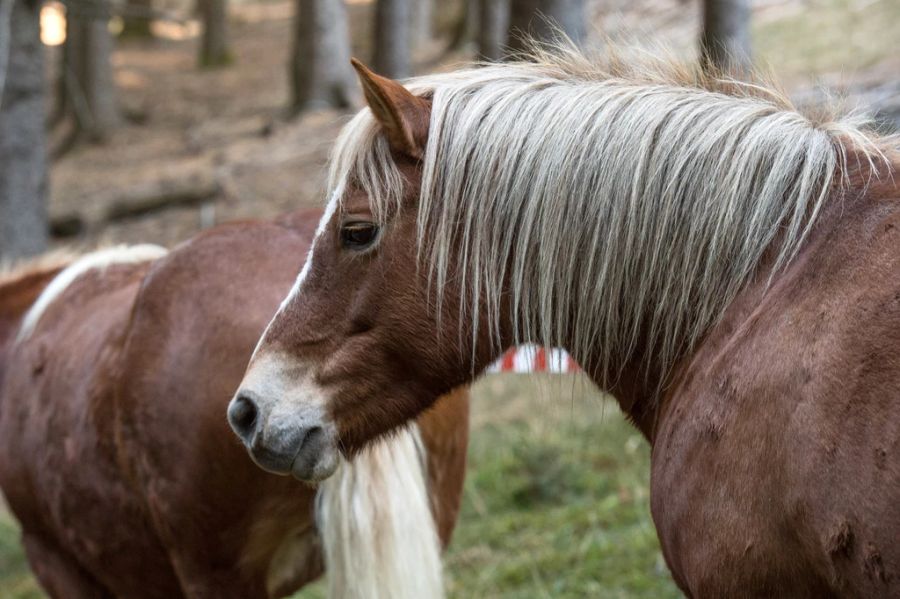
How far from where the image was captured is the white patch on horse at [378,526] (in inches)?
134

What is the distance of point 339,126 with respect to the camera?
1254 cm

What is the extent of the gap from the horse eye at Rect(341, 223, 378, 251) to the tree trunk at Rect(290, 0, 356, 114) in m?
11.1

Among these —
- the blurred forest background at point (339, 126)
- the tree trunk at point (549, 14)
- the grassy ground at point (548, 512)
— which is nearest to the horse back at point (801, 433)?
the blurred forest background at point (339, 126)

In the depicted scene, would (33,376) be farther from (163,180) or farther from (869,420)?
(163,180)

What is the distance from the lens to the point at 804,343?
1946mm

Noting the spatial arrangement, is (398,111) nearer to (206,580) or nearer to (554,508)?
(206,580)

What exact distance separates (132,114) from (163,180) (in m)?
6.22

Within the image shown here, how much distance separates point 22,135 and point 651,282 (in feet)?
23.8

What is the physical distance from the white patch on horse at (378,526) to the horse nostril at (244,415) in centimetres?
80

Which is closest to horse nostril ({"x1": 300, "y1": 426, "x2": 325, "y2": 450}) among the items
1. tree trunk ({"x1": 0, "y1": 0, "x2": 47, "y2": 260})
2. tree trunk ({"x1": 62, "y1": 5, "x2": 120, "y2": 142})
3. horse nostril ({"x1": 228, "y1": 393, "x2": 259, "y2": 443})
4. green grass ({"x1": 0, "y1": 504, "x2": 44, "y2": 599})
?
horse nostril ({"x1": 228, "y1": 393, "x2": 259, "y2": 443})

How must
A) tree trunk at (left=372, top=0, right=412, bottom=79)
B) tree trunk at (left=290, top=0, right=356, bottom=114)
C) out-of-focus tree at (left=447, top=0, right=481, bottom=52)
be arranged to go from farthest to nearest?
out-of-focus tree at (left=447, top=0, right=481, bottom=52) < tree trunk at (left=290, top=0, right=356, bottom=114) < tree trunk at (left=372, top=0, right=412, bottom=79)

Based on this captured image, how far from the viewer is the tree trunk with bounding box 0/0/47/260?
26.8 ft

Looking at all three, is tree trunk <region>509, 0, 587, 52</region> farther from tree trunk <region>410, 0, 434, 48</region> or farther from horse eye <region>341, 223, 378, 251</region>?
tree trunk <region>410, 0, 434, 48</region>

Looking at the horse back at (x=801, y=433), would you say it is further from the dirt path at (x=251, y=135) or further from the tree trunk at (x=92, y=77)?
the tree trunk at (x=92, y=77)
